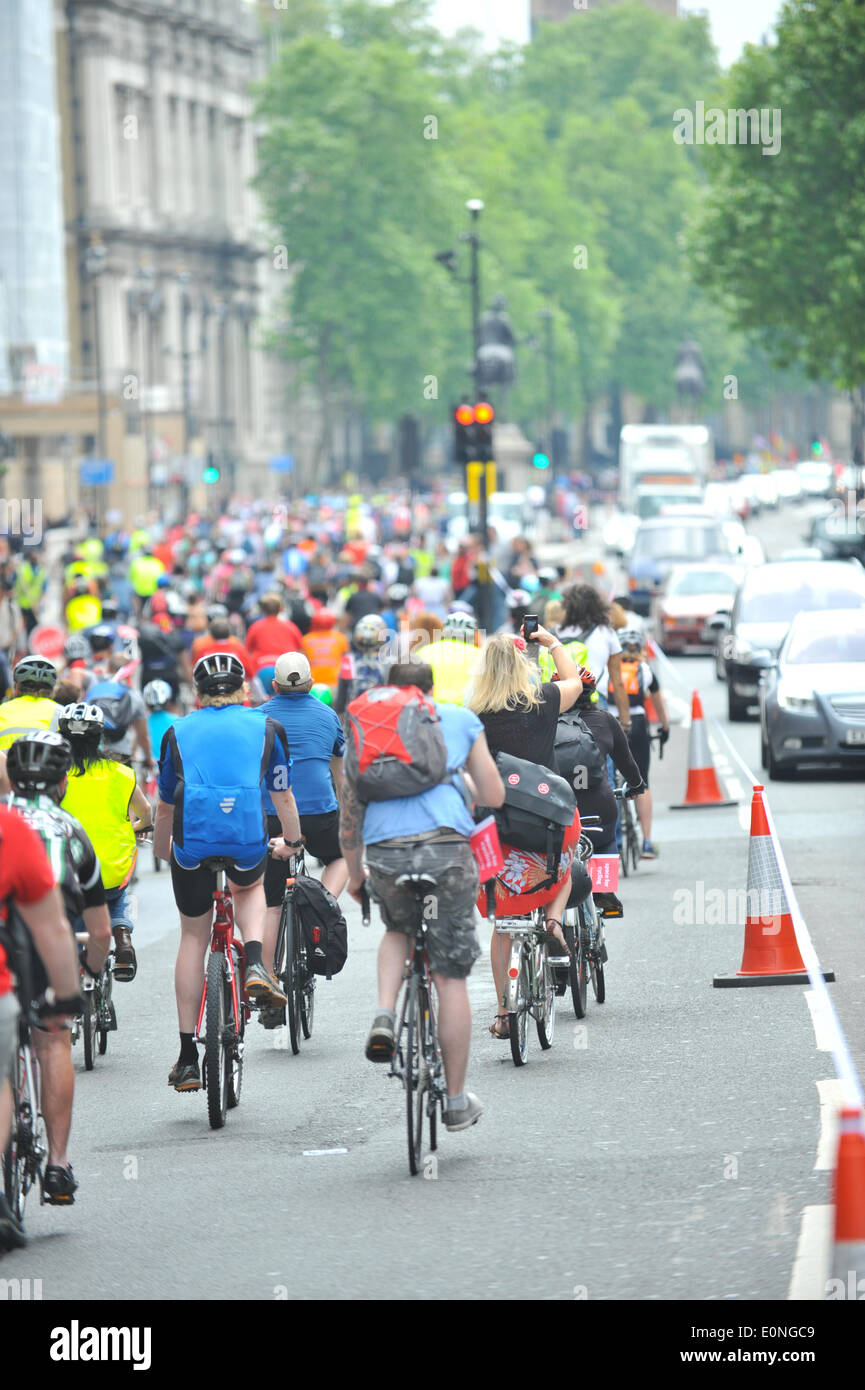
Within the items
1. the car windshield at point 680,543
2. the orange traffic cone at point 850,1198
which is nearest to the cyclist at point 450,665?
the orange traffic cone at point 850,1198

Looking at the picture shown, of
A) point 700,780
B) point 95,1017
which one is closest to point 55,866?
point 95,1017

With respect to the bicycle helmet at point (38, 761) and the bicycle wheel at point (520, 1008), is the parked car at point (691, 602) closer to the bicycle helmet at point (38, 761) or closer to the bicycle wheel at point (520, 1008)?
the bicycle wheel at point (520, 1008)

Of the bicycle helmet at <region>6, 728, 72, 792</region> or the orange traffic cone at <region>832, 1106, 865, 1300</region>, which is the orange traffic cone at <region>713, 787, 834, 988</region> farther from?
the orange traffic cone at <region>832, 1106, 865, 1300</region>

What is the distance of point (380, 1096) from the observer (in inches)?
388

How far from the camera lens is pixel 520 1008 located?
10164 mm

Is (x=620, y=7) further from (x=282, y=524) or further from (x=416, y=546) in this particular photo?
(x=416, y=546)

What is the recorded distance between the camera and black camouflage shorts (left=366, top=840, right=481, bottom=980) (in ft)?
27.8

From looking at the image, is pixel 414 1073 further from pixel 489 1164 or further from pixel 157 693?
pixel 157 693

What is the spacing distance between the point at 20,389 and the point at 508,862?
214ft

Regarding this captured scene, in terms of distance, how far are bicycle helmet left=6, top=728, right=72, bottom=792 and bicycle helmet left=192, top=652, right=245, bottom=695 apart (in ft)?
5.45

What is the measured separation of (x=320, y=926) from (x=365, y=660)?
6198mm

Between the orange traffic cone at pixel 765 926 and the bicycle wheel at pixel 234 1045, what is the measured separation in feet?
9.06

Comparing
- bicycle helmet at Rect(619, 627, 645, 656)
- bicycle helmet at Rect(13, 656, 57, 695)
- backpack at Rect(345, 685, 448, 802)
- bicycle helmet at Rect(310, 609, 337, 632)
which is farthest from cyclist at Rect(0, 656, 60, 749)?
bicycle helmet at Rect(310, 609, 337, 632)
